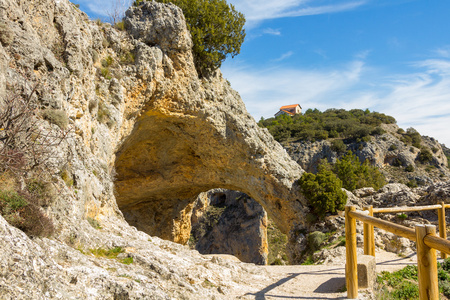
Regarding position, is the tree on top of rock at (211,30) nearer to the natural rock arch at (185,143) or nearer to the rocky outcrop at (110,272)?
the natural rock arch at (185,143)

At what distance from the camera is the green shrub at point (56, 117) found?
6.64 m

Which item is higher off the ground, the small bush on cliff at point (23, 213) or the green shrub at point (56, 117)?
the green shrub at point (56, 117)

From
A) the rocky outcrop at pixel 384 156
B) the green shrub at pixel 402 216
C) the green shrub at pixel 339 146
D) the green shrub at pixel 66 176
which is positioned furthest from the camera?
the green shrub at pixel 339 146

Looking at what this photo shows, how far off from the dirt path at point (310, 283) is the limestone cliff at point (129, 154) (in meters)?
0.65

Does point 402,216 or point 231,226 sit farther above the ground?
point 402,216

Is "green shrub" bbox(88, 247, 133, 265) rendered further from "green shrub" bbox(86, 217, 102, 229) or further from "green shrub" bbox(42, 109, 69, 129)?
"green shrub" bbox(42, 109, 69, 129)

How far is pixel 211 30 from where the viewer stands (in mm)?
15000

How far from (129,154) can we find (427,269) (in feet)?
51.0

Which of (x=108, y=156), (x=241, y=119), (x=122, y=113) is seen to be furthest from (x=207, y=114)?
(x=108, y=156)

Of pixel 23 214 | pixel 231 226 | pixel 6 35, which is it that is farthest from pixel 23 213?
pixel 231 226

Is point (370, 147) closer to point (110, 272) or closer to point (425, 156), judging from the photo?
point (425, 156)

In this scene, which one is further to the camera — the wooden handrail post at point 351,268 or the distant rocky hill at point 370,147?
the distant rocky hill at point 370,147

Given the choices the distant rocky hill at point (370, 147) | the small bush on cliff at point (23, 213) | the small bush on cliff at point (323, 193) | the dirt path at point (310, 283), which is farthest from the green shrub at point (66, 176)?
the distant rocky hill at point (370, 147)

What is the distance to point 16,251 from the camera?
342 centimetres
